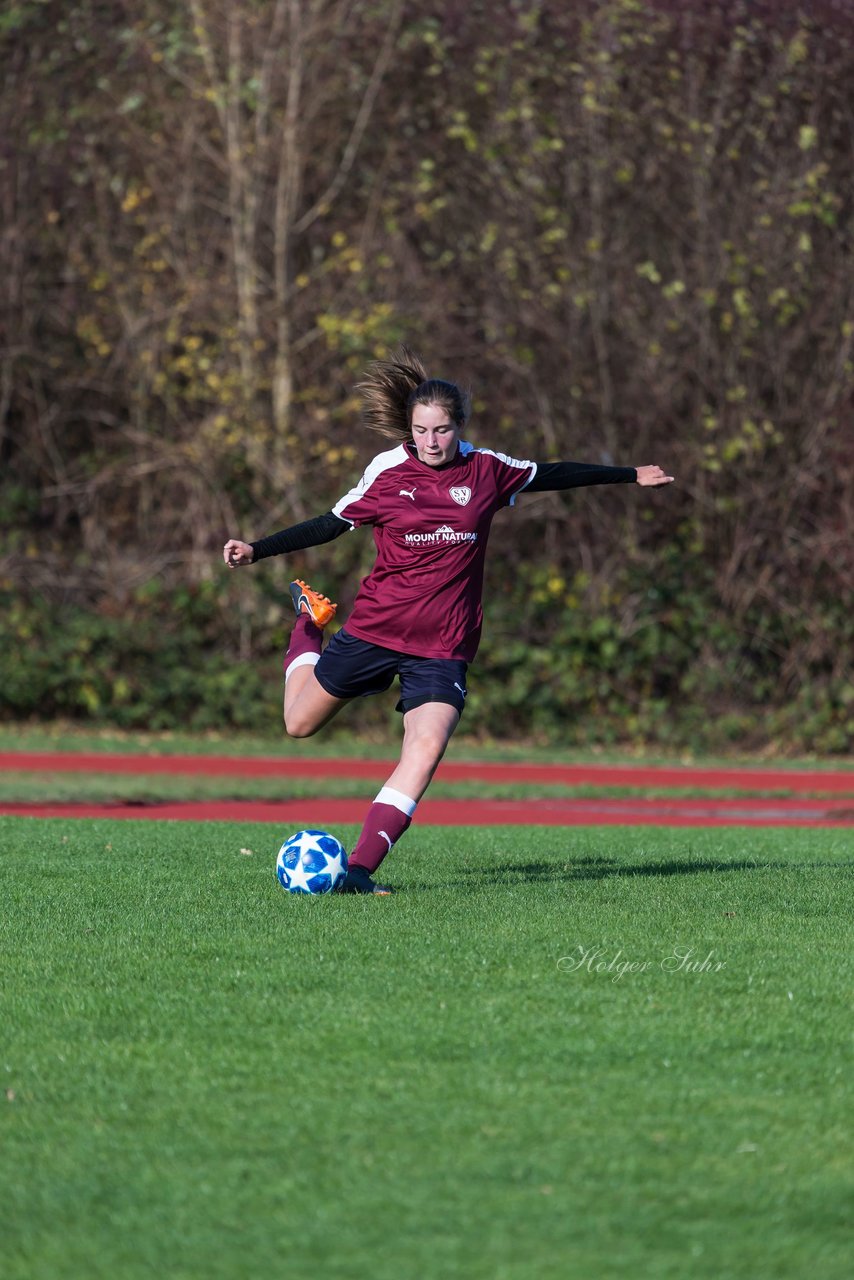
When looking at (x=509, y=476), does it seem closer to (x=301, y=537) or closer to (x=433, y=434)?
(x=433, y=434)

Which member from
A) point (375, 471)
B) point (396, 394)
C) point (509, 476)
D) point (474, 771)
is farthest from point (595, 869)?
point (474, 771)

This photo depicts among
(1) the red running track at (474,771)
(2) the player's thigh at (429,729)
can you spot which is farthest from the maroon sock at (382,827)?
(1) the red running track at (474,771)

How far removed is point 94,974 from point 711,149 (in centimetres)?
1424

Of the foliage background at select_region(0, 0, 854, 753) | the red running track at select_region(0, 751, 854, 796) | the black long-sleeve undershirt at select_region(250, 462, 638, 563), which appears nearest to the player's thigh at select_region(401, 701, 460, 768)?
the black long-sleeve undershirt at select_region(250, 462, 638, 563)

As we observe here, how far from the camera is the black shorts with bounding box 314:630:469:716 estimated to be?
7.62 metres

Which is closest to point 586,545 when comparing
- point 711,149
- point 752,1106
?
point 711,149

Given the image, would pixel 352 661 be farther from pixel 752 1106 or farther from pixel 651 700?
pixel 651 700

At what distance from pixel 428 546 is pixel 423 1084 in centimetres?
353

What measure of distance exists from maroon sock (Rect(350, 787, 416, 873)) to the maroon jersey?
690mm

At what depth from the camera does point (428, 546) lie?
7676 mm

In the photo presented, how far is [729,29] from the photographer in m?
18.2

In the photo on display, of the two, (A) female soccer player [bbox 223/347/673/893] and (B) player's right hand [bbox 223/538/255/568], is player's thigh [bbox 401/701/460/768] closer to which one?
(A) female soccer player [bbox 223/347/673/893]

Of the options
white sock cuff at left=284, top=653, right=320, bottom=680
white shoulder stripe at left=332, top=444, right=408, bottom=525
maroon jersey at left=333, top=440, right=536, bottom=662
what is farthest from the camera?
white sock cuff at left=284, top=653, right=320, bottom=680

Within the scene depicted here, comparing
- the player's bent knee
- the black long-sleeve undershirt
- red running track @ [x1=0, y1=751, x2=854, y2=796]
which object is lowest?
red running track @ [x1=0, y1=751, x2=854, y2=796]
